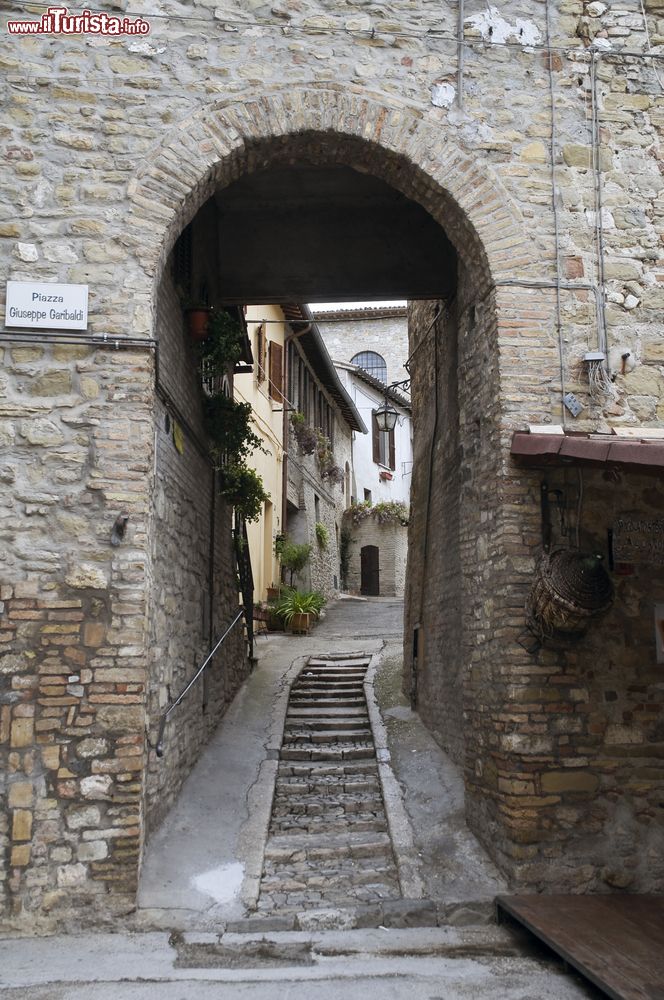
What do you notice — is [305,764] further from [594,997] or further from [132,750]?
[594,997]

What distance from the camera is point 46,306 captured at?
564 centimetres

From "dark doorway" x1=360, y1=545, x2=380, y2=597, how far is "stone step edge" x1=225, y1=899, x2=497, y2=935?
2172cm

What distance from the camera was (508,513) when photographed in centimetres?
582

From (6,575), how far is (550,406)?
369 centimetres

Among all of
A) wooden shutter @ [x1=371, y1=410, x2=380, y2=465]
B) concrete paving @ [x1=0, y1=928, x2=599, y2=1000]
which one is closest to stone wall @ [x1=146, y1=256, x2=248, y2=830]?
concrete paving @ [x1=0, y1=928, x2=599, y2=1000]

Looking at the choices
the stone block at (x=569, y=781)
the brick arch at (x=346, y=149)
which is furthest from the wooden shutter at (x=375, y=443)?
the stone block at (x=569, y=781)

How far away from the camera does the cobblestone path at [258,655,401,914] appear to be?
19.0ft

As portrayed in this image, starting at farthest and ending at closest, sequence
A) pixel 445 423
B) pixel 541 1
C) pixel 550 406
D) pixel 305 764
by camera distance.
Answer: pixel 445 423
pixel 305 764
pixel 541 1
pixel 550 406

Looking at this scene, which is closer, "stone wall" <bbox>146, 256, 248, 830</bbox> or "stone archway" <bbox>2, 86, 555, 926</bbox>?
"stone archway" <bbox>2, 86, 555, 926</bbox>

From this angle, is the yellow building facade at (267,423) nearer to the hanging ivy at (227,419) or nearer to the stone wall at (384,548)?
the hanging ivy at (227,419)

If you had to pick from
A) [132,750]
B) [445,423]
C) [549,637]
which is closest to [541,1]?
[445,423]

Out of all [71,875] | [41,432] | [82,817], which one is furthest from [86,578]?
[71,875]

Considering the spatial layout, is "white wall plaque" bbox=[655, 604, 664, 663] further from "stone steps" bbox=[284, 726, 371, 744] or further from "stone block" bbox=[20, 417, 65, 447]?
"stone block" bbox=[20, 417, 65, 447]

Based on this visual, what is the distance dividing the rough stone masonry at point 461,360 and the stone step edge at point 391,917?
35cm
